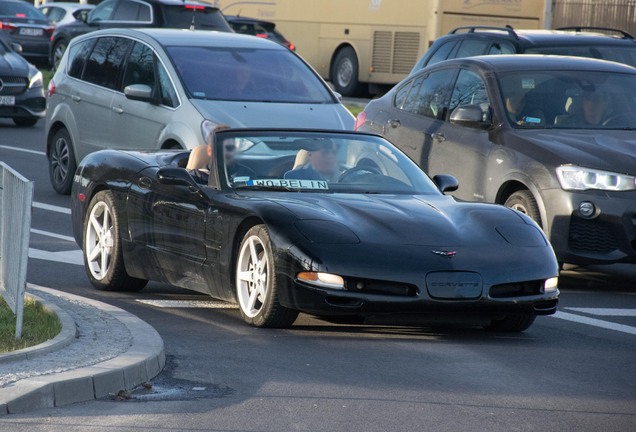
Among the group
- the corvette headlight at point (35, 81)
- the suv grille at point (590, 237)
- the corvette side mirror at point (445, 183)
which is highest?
the corvette side mirror at point (445, 183)

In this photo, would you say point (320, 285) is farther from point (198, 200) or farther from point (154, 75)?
point (154, 75)

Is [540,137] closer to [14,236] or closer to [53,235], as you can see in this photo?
[53,235]

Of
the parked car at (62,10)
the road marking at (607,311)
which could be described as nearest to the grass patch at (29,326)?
the road marking at (607,311)

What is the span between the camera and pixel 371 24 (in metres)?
31.3

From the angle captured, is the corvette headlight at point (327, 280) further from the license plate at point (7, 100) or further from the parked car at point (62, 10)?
the parked car at point (62, 10)

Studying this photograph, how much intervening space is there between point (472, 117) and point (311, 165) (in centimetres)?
272

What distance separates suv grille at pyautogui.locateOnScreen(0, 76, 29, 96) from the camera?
21953 mm

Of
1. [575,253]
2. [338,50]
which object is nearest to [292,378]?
[575,253]

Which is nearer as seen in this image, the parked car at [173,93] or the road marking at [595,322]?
the road marking at [595,322]

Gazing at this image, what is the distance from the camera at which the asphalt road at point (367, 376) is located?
6137mm

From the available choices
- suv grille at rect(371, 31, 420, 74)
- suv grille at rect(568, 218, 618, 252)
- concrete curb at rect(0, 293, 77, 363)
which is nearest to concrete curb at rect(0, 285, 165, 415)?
concrete curb at rect(0, 293, 77, 363)

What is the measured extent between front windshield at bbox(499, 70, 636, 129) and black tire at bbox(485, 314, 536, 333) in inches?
125

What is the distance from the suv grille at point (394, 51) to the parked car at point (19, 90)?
32.1 ft

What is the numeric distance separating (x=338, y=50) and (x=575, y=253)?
22.3 meters
